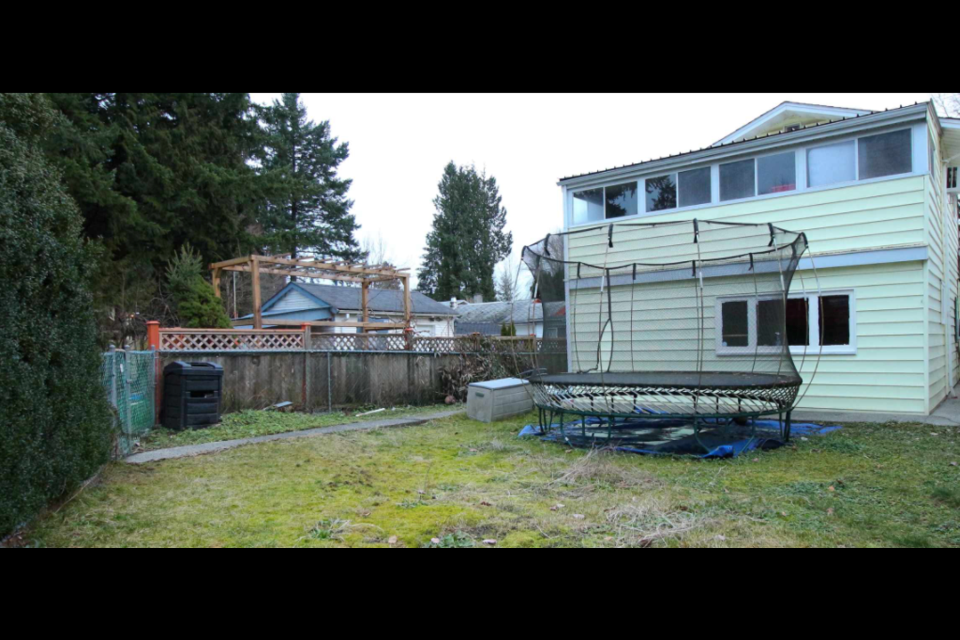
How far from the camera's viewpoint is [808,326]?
27.0 feet

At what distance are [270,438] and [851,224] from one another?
28.5 ft

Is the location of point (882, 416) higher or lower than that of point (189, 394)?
lower

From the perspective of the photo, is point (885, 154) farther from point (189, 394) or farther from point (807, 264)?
point (189, 394)

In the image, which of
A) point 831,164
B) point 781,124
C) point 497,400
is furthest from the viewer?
point 781,124

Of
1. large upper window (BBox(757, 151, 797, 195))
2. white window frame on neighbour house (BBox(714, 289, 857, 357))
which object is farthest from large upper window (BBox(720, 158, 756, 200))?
white window frame on neighbour house (BBox(714, 289, 857, 357))

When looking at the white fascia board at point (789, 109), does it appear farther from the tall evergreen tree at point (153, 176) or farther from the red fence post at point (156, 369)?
the tall evergreen tree at point (153, 176)

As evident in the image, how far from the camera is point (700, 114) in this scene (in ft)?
14.5

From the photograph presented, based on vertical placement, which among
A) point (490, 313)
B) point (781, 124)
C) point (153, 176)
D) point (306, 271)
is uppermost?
point (153, 176)

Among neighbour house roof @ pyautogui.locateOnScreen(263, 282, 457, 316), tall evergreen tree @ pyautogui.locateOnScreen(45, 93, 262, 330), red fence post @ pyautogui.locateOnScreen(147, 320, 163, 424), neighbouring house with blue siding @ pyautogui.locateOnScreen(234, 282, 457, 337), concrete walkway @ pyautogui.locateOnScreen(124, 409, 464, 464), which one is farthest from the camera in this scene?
neighbour house roof @ pyautogui.locateOnScreen(263, 282, 457, 316)

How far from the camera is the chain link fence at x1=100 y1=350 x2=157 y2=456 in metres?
5.93

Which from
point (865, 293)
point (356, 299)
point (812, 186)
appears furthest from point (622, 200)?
point (356, 299)

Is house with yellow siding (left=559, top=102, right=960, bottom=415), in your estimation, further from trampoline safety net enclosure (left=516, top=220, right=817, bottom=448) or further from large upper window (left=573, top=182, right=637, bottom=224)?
large upper window (left=573, top=182, right=637, bottom=224)

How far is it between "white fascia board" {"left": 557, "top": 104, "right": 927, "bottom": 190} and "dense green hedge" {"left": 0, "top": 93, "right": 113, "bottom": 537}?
8075 millimetres

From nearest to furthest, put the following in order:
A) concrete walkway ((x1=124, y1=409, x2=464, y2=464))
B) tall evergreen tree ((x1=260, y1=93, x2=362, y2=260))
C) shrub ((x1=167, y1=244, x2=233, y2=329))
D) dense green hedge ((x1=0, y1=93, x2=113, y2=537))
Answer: dense green hedge ((x1=0, y1=93, x2=113, y2=537))
concrete walkway ((x1=124, y1=409, x2=464, y2=464))
shrub ((x1=167, y1=244, x2=233, y2=329))
tall evergreen tree ((x1=260, y1=93, x2=362, y2=260))
